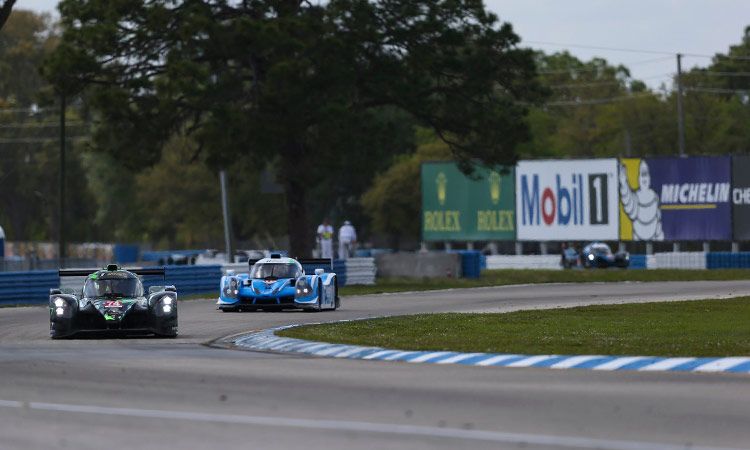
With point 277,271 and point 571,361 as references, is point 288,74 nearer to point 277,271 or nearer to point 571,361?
point 277,271

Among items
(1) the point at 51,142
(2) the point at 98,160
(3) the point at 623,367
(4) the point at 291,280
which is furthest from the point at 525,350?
(1) the point at 51,142

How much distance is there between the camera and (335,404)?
1281 centimetres

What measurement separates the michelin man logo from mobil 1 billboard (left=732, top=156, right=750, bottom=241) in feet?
10.9

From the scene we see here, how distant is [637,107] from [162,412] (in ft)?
324

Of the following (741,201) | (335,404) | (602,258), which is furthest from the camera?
(741,201)

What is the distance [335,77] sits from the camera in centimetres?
4609

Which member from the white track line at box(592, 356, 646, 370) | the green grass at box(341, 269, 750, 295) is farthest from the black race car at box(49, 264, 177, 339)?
the green grass at box(341, 269, 750, 295)

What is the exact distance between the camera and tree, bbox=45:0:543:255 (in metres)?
45.4

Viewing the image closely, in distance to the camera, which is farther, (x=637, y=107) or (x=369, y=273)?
(x=637, y=107)

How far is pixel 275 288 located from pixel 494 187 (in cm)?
4588

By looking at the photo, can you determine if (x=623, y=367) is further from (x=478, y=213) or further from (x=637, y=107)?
(x=637, y=107)

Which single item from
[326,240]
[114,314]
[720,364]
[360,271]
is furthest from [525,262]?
[720,364]

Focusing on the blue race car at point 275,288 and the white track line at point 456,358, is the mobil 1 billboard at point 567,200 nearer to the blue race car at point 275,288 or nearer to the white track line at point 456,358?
the blue race car at point 275,288

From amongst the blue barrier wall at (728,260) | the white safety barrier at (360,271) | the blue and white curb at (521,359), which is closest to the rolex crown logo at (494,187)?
the blue barrier wall at (728,260)
